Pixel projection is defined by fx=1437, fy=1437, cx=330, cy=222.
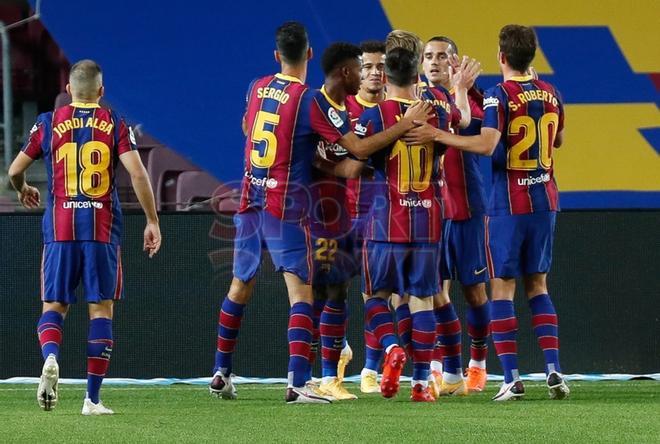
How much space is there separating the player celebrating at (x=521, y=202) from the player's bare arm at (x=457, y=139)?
0.17m

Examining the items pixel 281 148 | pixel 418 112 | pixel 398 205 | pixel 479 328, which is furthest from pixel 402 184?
pixel 479 328

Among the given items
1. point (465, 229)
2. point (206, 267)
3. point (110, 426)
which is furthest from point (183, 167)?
point (110, 426)

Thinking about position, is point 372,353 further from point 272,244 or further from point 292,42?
point 292,42

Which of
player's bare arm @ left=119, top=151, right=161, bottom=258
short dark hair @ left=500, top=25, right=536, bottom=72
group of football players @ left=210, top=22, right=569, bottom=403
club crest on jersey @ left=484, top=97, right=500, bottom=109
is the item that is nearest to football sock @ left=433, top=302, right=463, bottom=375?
group of football players @ left=210, top=22, right=569, bottom=403

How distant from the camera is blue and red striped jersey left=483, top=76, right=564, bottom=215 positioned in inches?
303

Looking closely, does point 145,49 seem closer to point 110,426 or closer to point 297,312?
point 297,312

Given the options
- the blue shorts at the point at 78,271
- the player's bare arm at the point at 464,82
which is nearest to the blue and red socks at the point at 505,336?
the player's bare arm at the point at 464,82

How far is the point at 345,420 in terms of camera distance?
20.9ft

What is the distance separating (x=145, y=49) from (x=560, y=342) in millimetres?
3711

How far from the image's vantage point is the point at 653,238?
991 cm

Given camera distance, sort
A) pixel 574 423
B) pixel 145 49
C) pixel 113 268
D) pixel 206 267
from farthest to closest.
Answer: pixel 145 49
pixel 206 267
pixel 113 268
pixel 574 423

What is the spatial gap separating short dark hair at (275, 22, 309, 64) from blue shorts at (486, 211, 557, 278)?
1.43 m

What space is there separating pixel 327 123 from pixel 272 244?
67 centimetres

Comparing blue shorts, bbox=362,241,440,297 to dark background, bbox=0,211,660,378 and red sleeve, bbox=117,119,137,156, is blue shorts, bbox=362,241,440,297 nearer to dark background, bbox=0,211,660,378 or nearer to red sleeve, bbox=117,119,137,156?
red sleeve, bbox=117,119,137,156
